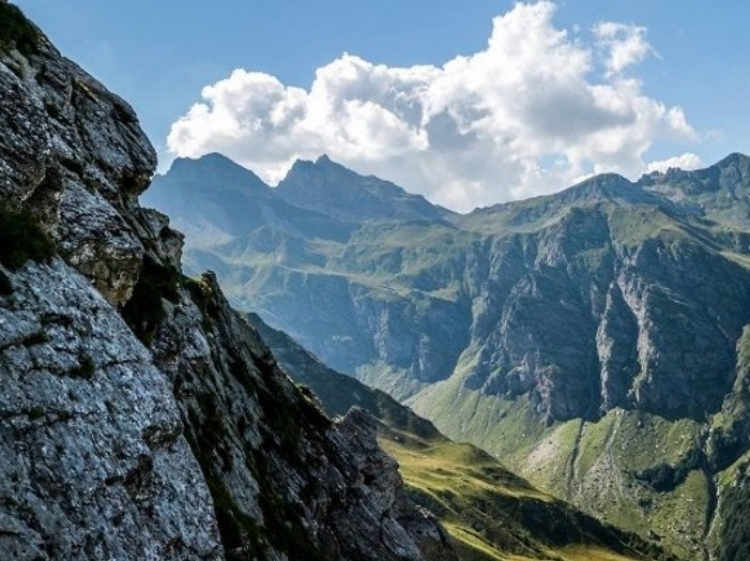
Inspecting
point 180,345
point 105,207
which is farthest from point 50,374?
point 180,345

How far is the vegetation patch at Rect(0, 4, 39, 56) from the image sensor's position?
43.0 meters

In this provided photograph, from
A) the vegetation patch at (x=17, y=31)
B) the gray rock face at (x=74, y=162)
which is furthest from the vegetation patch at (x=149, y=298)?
the vegetation patch at (x=17, y=31)

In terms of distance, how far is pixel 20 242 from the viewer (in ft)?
96.2

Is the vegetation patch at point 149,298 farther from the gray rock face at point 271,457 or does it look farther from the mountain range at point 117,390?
the gray rock face at point 271,457

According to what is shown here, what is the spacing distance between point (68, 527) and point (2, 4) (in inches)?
1384

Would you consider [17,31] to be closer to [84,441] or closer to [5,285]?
[5,285]

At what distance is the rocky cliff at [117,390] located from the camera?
25141mm

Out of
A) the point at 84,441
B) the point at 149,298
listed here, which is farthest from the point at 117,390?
the point at 149,298

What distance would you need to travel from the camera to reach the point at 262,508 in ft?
160

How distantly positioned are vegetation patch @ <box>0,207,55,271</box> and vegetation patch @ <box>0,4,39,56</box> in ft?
55.0

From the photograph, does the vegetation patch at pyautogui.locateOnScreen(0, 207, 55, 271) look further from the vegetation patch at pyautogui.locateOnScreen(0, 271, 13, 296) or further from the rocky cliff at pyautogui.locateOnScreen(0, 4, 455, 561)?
the vegetation patch at pyautogui.locateOnScreen(0, 271, 13, 296)

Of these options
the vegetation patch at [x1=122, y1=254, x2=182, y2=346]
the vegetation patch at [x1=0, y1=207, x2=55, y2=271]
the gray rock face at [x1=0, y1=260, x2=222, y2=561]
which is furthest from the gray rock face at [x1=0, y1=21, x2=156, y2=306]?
the gray rock face at [x1=0, y1=260, x2=222, y2=561]

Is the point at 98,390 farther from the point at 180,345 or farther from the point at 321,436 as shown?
the point at 321,436

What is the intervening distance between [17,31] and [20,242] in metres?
22.0
